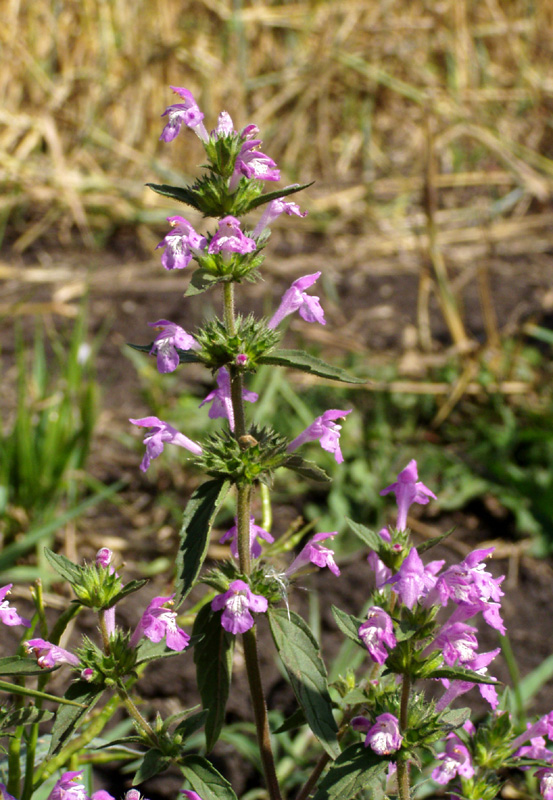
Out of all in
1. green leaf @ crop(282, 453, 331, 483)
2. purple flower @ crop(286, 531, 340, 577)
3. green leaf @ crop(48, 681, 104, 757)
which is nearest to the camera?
green leaf @ crop(48, 681, 104, 757)

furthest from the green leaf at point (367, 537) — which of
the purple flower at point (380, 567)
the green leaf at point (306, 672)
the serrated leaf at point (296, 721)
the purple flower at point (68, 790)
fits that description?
the purple flower at point (68, 790)

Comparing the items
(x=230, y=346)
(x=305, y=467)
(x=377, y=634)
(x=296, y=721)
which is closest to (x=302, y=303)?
(x=230, y=346)

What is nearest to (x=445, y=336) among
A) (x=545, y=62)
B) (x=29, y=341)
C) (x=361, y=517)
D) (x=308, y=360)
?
(x=361, y=517)

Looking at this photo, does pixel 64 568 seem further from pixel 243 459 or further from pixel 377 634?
pixel 377 634

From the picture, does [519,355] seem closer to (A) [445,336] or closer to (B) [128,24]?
(A) [445,336]

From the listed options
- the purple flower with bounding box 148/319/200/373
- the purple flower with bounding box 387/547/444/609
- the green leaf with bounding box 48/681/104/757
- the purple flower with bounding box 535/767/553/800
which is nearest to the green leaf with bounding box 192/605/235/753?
the green leaf with bounding box 48/681/104/757

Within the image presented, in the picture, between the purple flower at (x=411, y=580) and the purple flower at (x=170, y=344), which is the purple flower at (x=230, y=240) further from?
the purple flower at (x=411, y=580)

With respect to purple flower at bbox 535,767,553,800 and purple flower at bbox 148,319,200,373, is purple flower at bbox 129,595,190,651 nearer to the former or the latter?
purple flower at bbox 148,319,200,373
